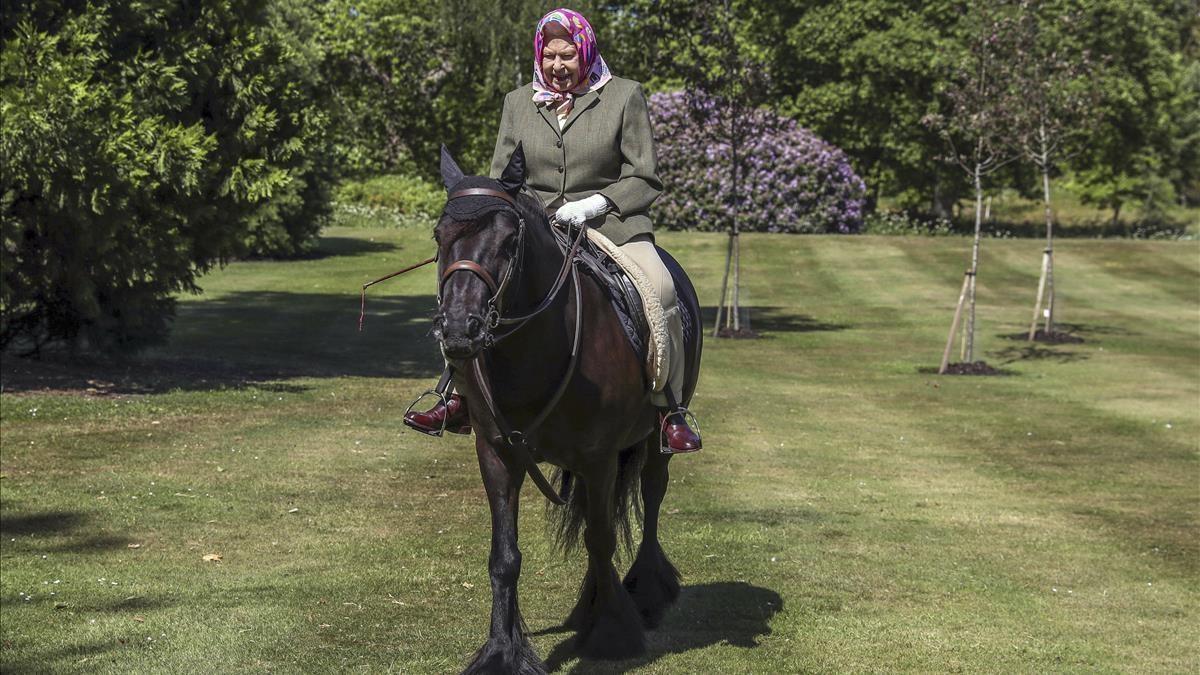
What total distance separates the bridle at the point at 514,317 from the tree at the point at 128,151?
13495 millimetres

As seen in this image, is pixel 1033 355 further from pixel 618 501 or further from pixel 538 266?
pixel 538 266

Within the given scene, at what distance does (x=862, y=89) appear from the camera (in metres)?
63.1

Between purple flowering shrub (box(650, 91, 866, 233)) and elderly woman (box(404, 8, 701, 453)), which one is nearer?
elderly woman (box(404, 8, 701, 453))

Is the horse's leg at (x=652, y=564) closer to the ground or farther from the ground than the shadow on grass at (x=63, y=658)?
farther from the ground

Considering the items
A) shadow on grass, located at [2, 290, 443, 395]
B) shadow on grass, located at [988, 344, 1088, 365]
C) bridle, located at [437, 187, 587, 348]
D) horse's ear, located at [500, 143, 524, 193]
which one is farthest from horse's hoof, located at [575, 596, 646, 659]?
shadow on grass, located at [988, 344, 1088, 365]

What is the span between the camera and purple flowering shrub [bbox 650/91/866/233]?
54469 millimetres

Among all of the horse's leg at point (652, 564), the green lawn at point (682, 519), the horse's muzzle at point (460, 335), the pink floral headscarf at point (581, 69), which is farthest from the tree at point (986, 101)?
the horse's muzzle at point (460, 335)

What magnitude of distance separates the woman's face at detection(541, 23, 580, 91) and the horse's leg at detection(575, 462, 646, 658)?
215 centimetres

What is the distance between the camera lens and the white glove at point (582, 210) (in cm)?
781

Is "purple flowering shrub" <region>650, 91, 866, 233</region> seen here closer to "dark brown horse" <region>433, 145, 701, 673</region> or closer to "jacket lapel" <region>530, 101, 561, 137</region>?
"jacket lapel" <region>530, 101, 561, 137</region>

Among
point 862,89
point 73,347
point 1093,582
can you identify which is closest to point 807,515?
point 1093,582

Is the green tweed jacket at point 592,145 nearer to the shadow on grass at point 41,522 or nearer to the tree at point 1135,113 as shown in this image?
the shadow on grass at point 41,522

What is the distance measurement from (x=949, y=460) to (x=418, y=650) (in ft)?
35.5

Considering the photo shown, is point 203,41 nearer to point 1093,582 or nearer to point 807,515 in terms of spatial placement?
point 807,515
